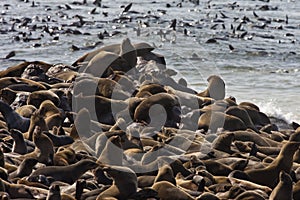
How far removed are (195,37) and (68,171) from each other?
2183 centimetres

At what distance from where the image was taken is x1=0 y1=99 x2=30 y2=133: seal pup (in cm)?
1020

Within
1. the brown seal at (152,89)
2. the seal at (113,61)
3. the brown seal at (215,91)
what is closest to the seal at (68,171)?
the brown seal at (152,89)

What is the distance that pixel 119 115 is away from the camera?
445 inches

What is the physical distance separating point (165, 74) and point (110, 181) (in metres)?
7.26

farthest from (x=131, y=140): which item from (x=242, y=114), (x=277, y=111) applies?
(x=277, y=111)

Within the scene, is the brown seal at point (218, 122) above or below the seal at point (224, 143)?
below

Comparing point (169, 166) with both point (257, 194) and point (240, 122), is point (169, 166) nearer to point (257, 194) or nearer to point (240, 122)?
point (257, 194)

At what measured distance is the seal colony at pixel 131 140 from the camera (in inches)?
290

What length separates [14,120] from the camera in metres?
10.3

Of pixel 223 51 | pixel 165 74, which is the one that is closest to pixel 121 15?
→ pixel 223 51

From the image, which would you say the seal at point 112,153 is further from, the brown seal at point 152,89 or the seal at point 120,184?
the brown seal at point 152,89

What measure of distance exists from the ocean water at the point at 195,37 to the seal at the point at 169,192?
8.70 metres

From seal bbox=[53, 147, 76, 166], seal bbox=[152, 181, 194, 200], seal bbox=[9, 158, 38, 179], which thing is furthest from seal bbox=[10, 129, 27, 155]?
seal bbox=[152, 181, 194, 200]

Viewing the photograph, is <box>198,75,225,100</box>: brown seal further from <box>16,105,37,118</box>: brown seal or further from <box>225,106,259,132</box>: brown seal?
<box>16,105,37,118</box>: brown seal
